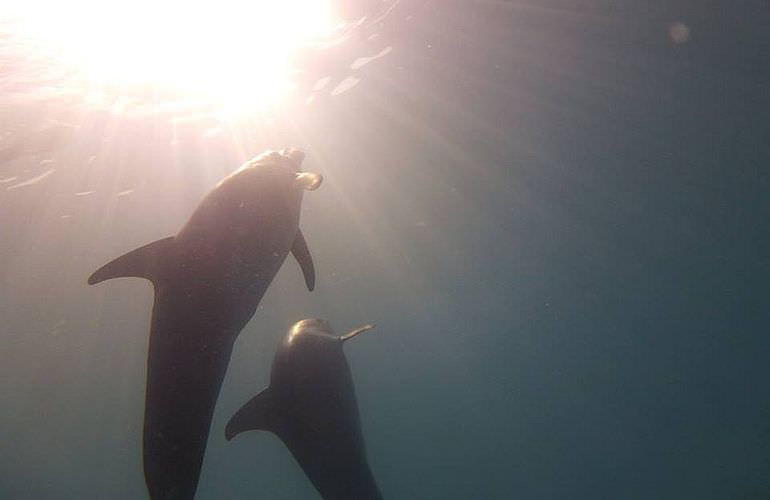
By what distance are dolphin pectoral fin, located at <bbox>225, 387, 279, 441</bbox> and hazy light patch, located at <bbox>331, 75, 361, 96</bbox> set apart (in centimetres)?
1420

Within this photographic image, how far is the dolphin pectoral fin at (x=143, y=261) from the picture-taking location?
165 inches

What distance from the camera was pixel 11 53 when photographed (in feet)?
43.8

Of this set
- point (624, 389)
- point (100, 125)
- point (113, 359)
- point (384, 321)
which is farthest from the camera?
point (624, 389)

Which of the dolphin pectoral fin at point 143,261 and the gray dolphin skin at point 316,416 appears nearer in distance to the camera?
the dolphin pectoral fin at point 143,261

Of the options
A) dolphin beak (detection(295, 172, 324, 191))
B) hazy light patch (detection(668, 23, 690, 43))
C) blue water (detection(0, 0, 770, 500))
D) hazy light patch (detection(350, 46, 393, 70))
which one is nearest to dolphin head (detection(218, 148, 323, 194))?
dolphin beak (detection(295, 172, 324, 191))

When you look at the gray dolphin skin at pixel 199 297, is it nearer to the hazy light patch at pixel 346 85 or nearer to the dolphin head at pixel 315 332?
the dolphin head at pixel 315 332

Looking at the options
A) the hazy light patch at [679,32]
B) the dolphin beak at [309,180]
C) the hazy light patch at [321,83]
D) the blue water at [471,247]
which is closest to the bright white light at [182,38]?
the blue water at [471,247]

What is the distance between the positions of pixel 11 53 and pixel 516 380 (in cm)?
4538

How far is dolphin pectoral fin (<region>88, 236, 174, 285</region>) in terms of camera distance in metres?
4.18

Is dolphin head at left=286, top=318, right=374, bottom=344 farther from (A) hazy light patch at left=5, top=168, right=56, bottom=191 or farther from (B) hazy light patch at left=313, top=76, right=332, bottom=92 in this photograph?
(A) hazy light patch at left=5, top=168, right=56, bottom=191

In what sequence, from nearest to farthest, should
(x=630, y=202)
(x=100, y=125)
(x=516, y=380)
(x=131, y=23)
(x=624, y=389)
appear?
(x=131, y=23), (x=100, y=125), (x=630, y=202), (x=624, y=389), (x=516, y=380)

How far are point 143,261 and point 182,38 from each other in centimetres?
1317

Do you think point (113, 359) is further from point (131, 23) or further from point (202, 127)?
point (131, 23)

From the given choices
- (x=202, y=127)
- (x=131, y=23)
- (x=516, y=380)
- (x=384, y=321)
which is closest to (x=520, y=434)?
(x=516, y=380)
